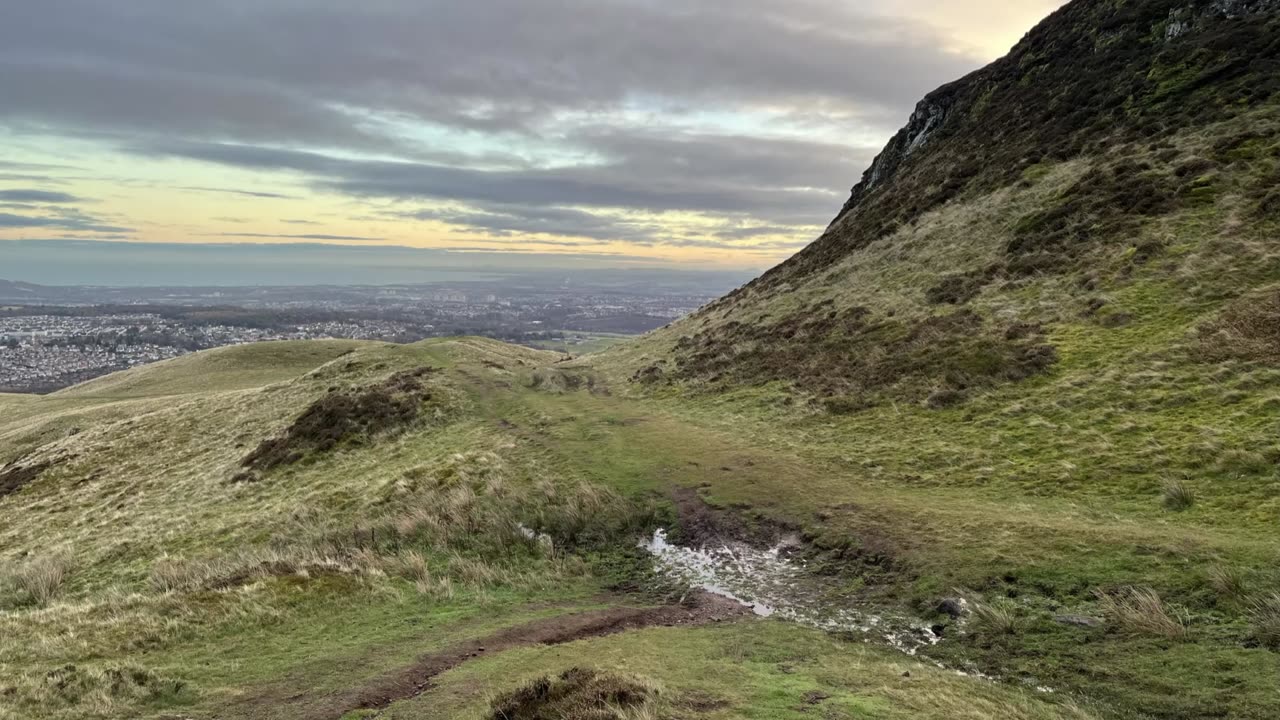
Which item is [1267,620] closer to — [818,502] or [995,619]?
[995,619]

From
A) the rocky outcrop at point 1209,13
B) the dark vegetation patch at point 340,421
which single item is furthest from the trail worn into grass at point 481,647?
the rocky outcrop at point 1209,13

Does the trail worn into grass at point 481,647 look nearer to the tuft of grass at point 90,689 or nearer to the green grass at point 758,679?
the green grass at point 758,679

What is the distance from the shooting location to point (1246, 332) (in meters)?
21.3

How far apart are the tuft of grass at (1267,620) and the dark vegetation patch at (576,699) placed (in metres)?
9.77

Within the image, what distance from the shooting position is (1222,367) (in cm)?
2009

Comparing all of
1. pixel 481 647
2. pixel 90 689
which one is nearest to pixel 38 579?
pixel 90 689

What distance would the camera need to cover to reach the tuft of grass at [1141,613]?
36.1 feet

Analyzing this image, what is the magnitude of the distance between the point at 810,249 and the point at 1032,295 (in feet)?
114

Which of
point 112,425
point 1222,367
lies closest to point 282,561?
point 1222,367

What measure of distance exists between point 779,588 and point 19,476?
5459 cm

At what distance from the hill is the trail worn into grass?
0.33 ft

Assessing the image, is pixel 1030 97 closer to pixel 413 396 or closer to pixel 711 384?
pixel 711 384

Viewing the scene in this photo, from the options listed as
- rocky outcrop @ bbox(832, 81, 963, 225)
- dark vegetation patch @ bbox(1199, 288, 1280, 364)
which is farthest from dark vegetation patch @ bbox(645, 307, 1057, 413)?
rocky outcrop @ bbox(832, 81, 963, 225)

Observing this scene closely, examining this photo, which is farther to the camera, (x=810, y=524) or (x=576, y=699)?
(x=810, y=524)
